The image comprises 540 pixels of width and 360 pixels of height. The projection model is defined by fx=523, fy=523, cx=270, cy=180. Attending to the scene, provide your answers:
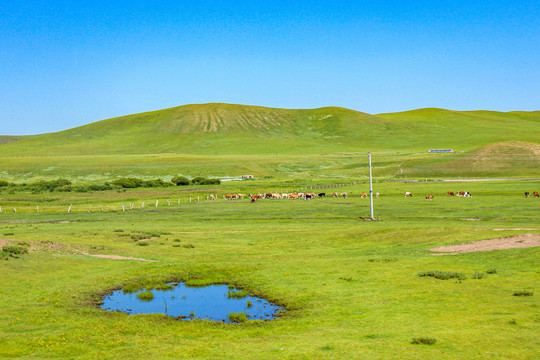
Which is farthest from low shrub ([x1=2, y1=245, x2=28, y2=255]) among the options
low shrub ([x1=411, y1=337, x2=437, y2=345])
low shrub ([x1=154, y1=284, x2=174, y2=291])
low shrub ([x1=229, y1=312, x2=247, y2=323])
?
low shrub ([x1=411, y1=337, x2=437, y2=345])

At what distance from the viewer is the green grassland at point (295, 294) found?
15.6 m

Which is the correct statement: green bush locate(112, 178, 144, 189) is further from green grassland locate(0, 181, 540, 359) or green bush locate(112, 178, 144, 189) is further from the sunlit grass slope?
the sunlit grass slope

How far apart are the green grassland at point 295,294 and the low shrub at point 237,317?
1192 millimetres

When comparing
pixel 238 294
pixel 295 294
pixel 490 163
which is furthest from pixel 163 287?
pixel 490 163

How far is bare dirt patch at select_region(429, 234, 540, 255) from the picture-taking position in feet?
98.4

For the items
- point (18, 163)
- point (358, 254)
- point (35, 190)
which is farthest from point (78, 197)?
point (18, 163)

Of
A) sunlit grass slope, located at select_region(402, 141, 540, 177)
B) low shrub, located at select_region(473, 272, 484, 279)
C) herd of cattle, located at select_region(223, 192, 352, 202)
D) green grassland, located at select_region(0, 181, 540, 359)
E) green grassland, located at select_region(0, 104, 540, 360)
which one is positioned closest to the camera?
green grassland, located at select_region(0, 181, 540, 359)

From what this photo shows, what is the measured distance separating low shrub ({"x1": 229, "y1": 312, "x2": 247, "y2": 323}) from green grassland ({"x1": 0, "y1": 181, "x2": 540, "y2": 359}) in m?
1.19

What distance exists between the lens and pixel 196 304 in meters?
23.4

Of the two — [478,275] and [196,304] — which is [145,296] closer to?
[196,304]

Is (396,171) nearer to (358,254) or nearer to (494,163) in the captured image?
(494,163)

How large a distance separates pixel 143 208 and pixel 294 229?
3506cm

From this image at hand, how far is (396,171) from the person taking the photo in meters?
147

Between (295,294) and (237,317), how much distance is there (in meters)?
3.65
